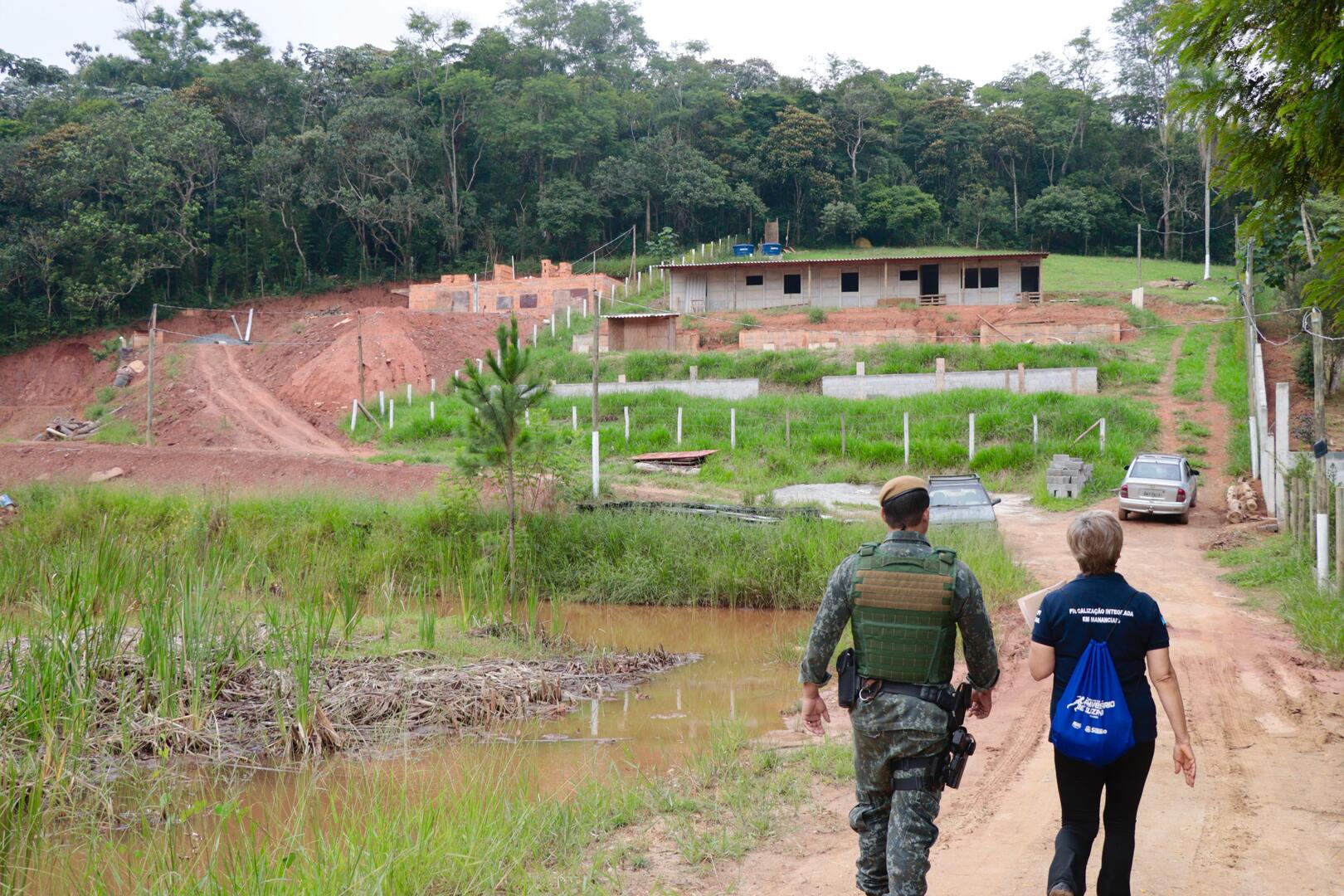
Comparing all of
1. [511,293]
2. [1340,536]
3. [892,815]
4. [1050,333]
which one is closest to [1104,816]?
[892,815]

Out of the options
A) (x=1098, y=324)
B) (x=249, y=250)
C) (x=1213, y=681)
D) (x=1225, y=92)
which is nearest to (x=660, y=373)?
(x=1098, y=324)

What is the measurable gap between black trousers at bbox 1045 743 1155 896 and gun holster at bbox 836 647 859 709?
0.86 meters

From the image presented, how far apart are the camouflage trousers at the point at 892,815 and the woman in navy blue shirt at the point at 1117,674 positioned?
0.55 meters

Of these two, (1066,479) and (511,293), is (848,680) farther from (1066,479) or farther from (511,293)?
(511,293)

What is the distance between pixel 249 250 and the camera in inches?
2446

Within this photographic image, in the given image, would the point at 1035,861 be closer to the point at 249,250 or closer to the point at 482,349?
the point at 482,349

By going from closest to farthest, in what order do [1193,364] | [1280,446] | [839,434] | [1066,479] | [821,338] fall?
[1280,446]
[1066,479]
[839,434]
[1193,364]
[821,338]

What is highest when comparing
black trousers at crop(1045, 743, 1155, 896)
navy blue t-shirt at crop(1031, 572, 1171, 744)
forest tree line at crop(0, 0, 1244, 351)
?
forest tree line at crop(0, 0, 1244, 351)

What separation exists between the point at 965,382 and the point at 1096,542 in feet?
95.5

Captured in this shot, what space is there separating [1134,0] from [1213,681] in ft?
267

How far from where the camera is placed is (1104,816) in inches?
167

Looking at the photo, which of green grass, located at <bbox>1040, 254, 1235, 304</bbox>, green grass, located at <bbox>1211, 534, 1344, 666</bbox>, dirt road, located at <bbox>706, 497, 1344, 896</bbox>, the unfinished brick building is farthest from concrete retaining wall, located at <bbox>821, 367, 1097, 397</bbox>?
dirt road, located at <bbox>706, 497, 1344, 896</bbox>

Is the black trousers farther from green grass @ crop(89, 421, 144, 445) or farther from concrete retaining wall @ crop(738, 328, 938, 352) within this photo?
green grass @ crop(89, 421, 144, 445)

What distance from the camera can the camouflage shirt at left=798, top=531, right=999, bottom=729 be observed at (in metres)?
4.15
